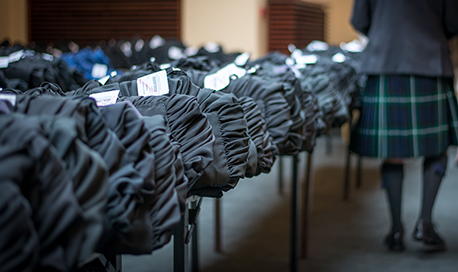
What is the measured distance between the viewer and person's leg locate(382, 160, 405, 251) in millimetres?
2773

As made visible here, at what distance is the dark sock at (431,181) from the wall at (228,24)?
417 cm

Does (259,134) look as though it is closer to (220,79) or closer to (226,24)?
(220,79)

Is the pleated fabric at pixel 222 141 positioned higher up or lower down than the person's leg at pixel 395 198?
higher up

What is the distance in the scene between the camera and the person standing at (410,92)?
2.65 m

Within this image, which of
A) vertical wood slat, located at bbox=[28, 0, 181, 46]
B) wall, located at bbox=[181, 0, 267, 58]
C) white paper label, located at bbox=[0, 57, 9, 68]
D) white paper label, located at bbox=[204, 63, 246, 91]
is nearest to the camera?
white paper label, located at bbox=[204, 63, 246, 91]

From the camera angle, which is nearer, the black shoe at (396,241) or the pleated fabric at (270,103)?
the pleated fabric at (270,103)

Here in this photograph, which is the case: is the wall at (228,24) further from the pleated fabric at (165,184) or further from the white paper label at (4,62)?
the pleated fabric at (165,184)

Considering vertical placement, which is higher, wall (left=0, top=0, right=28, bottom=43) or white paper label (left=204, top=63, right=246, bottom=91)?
wall (left=0, top=0, right=28, bottom=43)

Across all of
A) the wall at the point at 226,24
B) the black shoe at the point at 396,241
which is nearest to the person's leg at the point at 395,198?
the black shoe at the point at 396,241

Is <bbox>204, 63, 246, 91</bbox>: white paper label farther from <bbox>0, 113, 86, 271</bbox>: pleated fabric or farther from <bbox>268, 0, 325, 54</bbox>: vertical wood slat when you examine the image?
<bbox>268, 0, 325, 54</bbox>: vertical wood slat

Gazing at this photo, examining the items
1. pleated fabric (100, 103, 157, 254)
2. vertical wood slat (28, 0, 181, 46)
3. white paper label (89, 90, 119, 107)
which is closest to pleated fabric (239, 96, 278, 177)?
white paper label (89, 90, 119, 107)

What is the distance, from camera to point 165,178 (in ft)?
3.00

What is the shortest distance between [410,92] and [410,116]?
0.41ft

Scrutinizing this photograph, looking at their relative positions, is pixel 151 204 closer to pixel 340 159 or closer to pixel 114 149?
→ pixel 114 149
